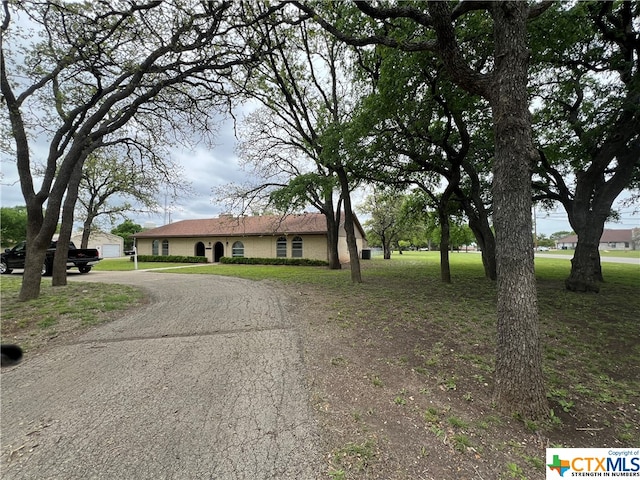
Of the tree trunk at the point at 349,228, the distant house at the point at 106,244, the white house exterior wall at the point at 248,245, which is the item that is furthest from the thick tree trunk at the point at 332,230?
the distant house at the point at 106,244

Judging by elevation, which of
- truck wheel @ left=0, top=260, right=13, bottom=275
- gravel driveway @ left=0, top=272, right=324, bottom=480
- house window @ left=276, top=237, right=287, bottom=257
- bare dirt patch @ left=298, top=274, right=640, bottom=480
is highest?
house window @ left=276, top=237, right=287, bottom=257

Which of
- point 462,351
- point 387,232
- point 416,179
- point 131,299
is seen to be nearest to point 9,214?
point 131,299

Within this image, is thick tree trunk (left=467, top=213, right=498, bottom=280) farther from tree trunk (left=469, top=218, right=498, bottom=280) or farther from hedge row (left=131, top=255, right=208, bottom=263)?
hedge row (left=131, top=255, right=208, bottom=263)

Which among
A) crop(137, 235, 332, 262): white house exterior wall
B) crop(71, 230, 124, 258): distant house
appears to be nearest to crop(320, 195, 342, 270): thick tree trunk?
crop(137, 235, 332, 262): white house exterior wall

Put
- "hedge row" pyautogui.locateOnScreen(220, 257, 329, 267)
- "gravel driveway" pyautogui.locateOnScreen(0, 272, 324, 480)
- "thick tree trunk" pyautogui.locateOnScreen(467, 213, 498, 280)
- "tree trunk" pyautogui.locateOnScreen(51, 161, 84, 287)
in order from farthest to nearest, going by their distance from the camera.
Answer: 1. "hedge row" pyautogui.locateOnScreen(220, 257, 329, 267)
2. "thick tree trunk" pyautogui.locateOnScreen(467, 213, 498, 280)
3. "tree trunk" pyautogui.locateOnScreen(51, 161, 84, 287)
4. "gravel driveway" pyautogui.locateOnScreen(0, 272, 324, 480)

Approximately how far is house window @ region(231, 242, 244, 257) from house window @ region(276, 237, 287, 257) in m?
3.51

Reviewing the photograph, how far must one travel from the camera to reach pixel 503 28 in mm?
2918

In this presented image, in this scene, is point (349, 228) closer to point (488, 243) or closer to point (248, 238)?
point (488, 243)

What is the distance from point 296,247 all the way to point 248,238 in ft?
15.2

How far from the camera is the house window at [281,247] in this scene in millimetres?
22500

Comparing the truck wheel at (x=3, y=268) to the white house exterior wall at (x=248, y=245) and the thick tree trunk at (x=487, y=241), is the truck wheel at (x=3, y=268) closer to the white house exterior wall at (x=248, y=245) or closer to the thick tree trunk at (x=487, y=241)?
the white house exterior wall at (x=248, y=245)

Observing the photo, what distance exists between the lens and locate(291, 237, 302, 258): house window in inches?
870

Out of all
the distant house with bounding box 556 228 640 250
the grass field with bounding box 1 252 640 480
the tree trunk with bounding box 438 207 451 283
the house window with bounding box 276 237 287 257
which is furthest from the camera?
the distant house with bounding box 556 228 640 250

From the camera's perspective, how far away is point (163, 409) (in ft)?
8.78
